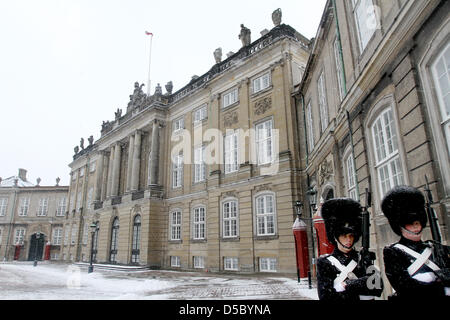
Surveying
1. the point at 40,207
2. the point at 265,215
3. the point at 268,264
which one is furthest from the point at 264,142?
the point at 40,207

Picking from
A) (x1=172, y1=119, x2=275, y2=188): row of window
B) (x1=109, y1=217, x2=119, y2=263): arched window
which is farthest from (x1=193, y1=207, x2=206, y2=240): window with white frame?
(x1=109, y1=217, x2=119, y2=263): arched window

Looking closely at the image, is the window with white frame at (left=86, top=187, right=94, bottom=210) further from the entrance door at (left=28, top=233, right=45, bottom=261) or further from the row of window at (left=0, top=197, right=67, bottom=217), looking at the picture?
the entrance door at (left=28, top=233, right=45, bottom=261)

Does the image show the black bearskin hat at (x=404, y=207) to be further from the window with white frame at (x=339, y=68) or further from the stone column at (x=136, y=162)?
the stone column at (x=136, y=162)

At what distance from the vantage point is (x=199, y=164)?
24688 mm

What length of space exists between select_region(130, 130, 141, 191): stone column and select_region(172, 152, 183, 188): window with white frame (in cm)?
425

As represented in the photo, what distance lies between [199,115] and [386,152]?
19761mm

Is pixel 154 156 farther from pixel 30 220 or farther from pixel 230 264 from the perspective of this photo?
pixel 30 220

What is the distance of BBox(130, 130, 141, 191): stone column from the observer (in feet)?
94.7

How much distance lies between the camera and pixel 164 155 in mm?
28031

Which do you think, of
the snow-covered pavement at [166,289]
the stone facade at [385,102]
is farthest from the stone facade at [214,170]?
the stone facade at [385,102]

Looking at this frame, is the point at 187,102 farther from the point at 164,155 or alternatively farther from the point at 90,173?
the point at 90,173

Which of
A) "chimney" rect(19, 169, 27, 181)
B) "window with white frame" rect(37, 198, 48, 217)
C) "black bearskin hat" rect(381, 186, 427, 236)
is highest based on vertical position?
"chimney" rect(19, 169, 27, 181)
